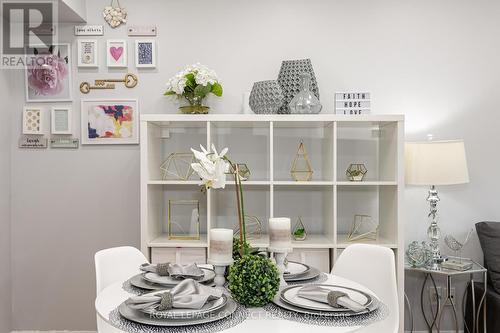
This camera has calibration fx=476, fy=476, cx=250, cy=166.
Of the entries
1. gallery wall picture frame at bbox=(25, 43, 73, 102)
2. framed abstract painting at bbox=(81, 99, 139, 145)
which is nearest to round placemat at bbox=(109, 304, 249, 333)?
framed abstract painting at bbox=(81, 99, 139, 145)

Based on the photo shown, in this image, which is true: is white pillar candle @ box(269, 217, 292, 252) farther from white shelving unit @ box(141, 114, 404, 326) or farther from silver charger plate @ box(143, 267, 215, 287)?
white shelving unit @ box(141, 114, 404, 326)

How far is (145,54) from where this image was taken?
10.5ft

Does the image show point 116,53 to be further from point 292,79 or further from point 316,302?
point 316,302

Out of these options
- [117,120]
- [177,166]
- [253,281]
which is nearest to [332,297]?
[253,281]

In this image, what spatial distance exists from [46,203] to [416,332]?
265 centimetres

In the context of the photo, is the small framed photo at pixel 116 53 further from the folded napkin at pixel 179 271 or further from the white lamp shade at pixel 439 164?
the white lamp shade at pixel 439 164

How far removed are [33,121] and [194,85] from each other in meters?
1.17

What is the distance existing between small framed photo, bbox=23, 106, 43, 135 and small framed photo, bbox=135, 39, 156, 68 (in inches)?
29.2

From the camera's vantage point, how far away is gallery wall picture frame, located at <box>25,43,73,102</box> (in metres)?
3.21

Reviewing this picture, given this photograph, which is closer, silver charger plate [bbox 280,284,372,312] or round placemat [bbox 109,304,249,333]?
round placemat [bbox 109,304,249,333]

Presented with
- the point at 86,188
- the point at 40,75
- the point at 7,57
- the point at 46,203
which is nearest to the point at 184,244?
the point at 86,188

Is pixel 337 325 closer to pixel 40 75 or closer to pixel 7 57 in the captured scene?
pixel 40 75

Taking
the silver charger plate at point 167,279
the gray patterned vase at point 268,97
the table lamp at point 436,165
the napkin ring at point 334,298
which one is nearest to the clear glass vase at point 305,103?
the gray patterned vase at point 268,97

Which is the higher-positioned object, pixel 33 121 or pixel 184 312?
pixel 33 121
